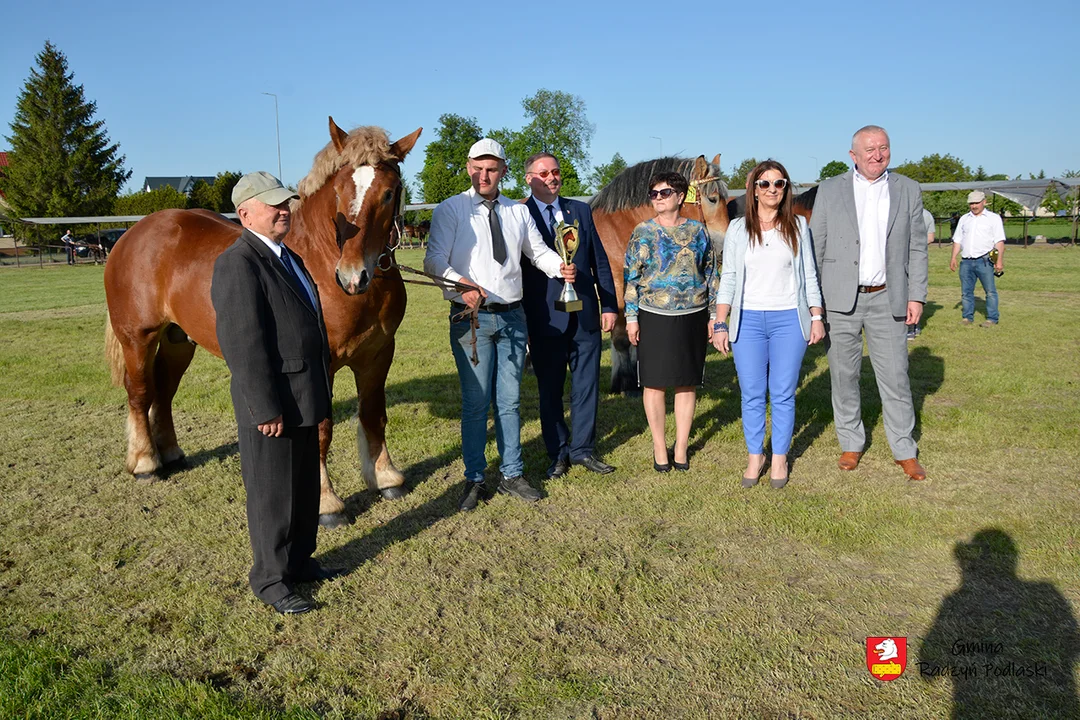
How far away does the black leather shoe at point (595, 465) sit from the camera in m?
5.19

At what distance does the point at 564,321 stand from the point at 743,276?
1240 millimetres

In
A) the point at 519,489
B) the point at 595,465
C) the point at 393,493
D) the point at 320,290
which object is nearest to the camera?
the point at 320,290

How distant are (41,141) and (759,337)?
48.5 meters

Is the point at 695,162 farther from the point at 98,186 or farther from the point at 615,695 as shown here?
the point at 98,186

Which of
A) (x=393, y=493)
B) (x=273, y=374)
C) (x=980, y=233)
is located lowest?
(x=393, y=493)

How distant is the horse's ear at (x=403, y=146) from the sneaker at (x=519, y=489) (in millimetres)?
2178

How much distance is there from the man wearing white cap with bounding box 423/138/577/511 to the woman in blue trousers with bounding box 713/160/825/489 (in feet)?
3.66

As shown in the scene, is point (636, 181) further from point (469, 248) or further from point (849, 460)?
point (849, 460)

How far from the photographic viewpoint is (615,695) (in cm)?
269

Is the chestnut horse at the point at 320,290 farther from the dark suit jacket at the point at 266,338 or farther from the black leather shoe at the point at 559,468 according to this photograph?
the black leather shoe at the point at 559,468

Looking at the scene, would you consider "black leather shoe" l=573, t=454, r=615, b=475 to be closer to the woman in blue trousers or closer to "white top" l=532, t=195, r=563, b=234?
the woman in blue trousers

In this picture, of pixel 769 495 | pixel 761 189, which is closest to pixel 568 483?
pixel 769 495

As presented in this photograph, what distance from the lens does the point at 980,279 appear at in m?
11.3

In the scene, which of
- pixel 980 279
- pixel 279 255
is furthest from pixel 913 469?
pixel 980 279
